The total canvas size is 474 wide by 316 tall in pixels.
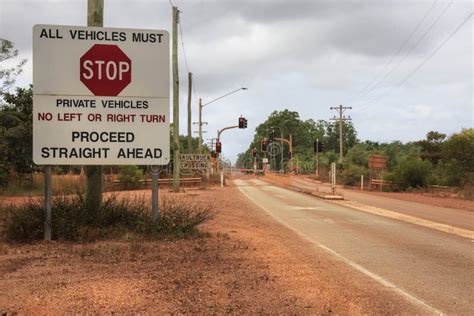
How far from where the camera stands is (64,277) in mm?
6621

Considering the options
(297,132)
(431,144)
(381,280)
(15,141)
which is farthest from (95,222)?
(297,132)

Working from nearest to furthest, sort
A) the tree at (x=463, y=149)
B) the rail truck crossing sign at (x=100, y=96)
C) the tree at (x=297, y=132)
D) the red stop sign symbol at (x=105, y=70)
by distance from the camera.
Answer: the rail truck crossing sign at (x=100, y=96)
the red stop sign symbol at (x=105, y=70)
the tree at (x=463, y=149)
the tree at (x=297, y=132)

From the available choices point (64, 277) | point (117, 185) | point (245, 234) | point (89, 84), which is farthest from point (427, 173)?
point (64, 277)

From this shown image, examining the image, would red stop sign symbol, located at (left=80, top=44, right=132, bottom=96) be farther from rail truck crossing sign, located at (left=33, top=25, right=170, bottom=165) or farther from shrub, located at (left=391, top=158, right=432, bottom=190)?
shrub, located at (left=391, top=158, right=432, bottom=190)

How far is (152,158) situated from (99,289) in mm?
4478

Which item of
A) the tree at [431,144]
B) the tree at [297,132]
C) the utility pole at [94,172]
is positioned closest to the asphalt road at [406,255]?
the utility pole at [94,172]

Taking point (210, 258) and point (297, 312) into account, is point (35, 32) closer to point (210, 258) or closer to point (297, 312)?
point (210, 258)

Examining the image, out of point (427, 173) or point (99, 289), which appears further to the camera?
point (427, 173)

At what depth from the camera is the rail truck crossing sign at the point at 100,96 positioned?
9.76 m

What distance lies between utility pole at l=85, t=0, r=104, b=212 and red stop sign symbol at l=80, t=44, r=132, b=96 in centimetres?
114

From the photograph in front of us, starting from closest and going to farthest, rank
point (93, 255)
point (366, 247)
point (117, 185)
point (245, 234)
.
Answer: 1. point (93, 255)
2. point (366, 247)
3. point (245, 234)
4. point (117, 185)

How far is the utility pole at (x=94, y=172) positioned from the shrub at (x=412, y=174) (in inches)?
1346

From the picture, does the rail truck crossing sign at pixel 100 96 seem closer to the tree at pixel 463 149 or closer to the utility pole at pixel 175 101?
the utility pole at pixel 175 101

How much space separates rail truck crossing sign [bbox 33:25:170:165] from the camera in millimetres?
9758
